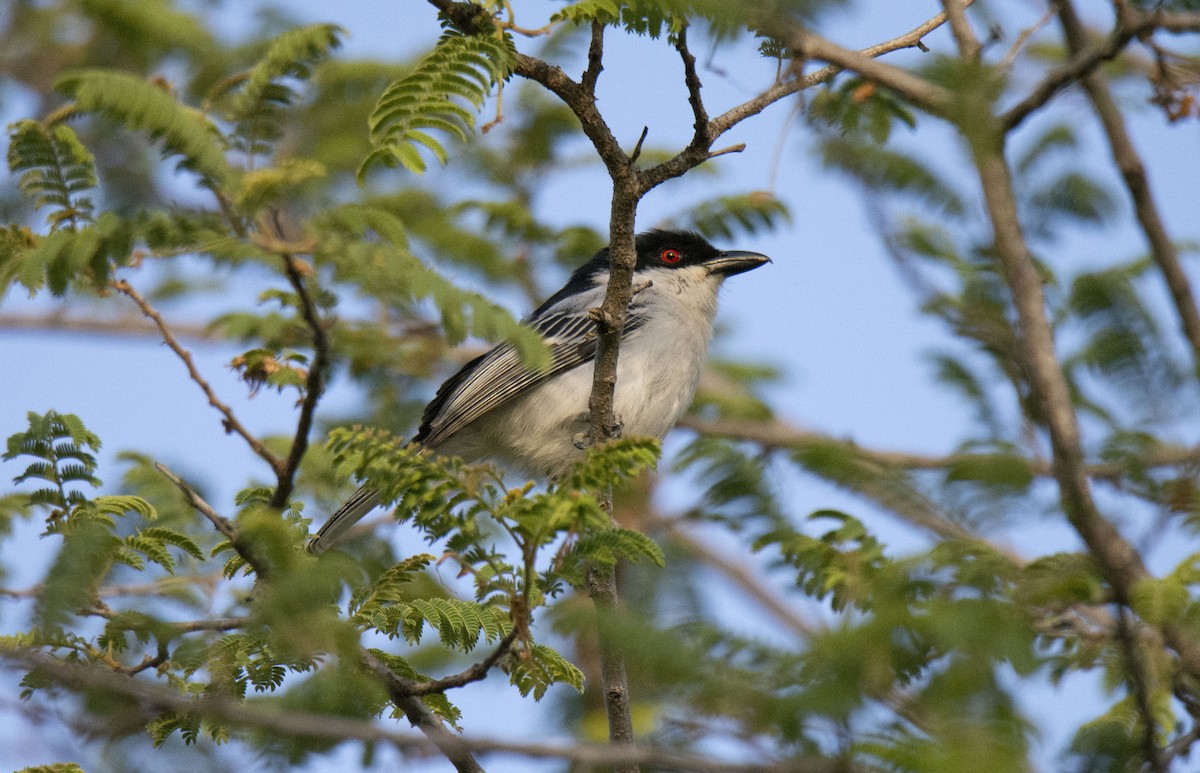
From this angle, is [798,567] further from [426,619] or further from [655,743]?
[426,619]

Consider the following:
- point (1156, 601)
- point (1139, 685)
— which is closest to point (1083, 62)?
point (1156, 601)

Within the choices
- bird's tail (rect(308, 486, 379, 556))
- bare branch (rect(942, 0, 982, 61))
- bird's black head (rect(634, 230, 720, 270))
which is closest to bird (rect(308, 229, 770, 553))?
bird's tail (rect(308, 486, 379, 556))

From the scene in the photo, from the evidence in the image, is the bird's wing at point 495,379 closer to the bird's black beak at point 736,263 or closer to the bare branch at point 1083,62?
the bird's black beak at point 736,263

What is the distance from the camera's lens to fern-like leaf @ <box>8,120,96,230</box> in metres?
3.93

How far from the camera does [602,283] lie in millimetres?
6719

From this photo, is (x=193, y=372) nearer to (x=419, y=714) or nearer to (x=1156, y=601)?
(x=419, y=714)

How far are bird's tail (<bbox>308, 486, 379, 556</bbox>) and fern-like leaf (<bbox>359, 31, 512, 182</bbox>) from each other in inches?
A: 90.9

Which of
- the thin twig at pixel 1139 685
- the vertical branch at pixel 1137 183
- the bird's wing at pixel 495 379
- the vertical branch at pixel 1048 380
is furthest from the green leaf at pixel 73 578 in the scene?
the bird's wing at pixel 495 379

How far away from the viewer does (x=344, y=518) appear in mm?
5805

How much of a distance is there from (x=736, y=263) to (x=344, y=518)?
8.79 ft

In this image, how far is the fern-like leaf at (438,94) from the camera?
3.57 metres

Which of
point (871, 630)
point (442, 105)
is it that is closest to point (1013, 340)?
point (871, 630)

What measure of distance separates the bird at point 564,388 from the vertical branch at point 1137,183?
3.46m

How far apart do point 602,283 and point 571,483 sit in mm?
3781
